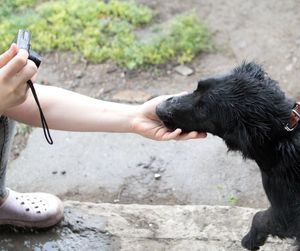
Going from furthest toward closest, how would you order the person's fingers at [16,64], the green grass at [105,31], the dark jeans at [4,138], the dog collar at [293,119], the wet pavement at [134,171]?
the green grass at [105,31]
the wet pavement at [134,171]
the dark jeans at [4,138]
the dog collar at [293,119]
the person's fingers at [16,64]

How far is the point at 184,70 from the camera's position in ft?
12.7

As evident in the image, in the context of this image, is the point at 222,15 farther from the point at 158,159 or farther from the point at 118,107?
the point at 118,107

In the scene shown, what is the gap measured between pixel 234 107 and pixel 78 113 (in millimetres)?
732

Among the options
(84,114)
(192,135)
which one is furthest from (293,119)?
(84,114)

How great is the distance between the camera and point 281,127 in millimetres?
1979

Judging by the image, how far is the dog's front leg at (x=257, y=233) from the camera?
2357 millimetres

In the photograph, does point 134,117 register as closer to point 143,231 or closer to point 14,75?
point 143,231

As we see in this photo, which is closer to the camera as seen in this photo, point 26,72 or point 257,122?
point 26,72

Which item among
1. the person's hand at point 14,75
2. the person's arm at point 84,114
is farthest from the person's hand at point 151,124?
the person's hand at point 14,75

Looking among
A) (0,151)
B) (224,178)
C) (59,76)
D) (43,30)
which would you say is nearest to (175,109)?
(0,151)

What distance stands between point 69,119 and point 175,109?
1.64 feet

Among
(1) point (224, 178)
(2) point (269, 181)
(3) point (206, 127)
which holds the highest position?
(3) point (206, 127)

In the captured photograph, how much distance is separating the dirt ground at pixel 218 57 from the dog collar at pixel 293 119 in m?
1.67

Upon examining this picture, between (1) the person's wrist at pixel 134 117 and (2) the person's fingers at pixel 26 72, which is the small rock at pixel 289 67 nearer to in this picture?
(1) the person's wrist at pixel 134 117
